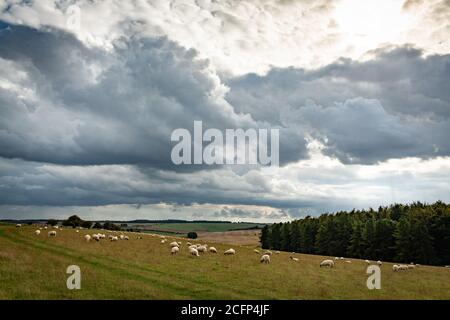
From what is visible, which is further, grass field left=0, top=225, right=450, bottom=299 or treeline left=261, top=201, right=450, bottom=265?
treeline left=261, top=201, right=450, bottom=265

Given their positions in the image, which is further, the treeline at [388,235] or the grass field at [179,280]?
the treeline at [388,235]

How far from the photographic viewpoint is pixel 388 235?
91.0m

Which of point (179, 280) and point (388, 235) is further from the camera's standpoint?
point (388, 235)

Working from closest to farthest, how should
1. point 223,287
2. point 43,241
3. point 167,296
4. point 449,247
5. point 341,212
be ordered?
point 167,296 → point 223,287 → point 43,241 → point 449,247 → point 341,212

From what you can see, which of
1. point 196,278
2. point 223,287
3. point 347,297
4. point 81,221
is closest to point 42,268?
point 196,278

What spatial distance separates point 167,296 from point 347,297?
11232 mm

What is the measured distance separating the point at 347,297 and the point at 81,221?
11246 centimetres

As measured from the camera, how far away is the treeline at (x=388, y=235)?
270 ft

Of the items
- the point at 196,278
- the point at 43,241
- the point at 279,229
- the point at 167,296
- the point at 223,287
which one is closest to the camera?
the point at 167,296

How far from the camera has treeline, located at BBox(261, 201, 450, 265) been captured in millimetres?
82438

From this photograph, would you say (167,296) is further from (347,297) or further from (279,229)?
(279,229)

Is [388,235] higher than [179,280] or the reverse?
the reverse

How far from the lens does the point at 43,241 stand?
56344mm
